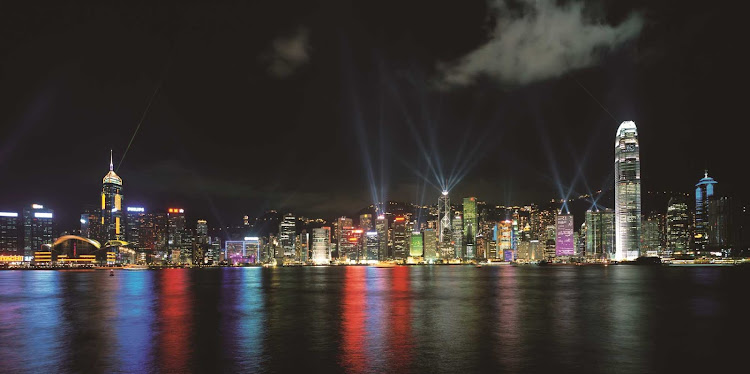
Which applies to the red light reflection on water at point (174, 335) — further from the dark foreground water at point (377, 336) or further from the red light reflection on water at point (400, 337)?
the red light reflection on water at point (400, 337)

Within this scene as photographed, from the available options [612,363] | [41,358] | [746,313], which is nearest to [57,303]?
[41,358]

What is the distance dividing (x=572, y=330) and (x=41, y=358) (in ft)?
106

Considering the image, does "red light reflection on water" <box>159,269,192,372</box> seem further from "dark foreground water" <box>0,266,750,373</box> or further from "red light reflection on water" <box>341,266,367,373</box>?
"red light reflection on water" <box>341,266,367,373</box>

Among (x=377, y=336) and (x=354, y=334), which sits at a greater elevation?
(x=377, y=336)

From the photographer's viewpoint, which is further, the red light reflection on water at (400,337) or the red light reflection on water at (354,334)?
the red light reflection on water at (400,337)

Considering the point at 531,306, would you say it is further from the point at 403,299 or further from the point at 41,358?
the point at 41,358

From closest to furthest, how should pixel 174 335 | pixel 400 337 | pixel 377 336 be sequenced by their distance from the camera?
pixel 400 337 < pixel 377 336 < pixel 174 335

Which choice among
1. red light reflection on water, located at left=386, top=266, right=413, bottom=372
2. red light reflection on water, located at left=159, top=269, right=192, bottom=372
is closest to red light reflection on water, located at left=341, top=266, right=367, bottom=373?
red light reflection on water, located at left=386, top=266, right=413, bottom=372

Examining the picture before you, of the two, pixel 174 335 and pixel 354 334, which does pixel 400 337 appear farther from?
pixel 174 335

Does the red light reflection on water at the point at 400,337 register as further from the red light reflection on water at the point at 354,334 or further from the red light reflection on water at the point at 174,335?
the red light reflection on water at the point at 174,335

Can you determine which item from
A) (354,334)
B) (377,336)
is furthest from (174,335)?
(377,336)

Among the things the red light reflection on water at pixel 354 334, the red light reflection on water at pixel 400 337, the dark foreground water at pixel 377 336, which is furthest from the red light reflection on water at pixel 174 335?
the red light reflection on water at pixel 400 337

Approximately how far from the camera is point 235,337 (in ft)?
112

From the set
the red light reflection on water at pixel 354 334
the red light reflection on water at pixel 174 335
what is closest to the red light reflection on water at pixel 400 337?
the red light reflection on water at pixel 354 334
